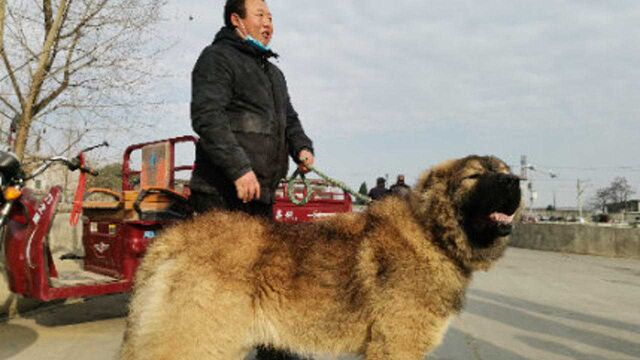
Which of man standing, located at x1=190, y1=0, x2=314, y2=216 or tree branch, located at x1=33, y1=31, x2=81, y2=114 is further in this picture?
tree branch, located at x1=33, y1=31, x2=81, y2=114

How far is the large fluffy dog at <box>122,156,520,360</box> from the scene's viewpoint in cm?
277

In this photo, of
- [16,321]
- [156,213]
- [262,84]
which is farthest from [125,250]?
[262,84]

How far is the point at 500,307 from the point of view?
8164mm

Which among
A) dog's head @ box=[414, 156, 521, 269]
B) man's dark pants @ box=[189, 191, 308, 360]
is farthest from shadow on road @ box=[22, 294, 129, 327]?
dog's head @ box=[414, 156, 521, 269]

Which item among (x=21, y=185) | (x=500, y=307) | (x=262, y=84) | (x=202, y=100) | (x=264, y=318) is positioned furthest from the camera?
(x=500, y=307)

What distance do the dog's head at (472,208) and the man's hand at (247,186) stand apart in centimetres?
95

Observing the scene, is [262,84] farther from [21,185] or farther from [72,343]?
[72,343]

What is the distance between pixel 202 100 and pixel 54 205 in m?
2.95

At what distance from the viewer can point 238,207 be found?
350 centimetres

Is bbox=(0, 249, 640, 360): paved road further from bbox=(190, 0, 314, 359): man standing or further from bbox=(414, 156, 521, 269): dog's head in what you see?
bbox=(190, 0, 314, 359): man standing

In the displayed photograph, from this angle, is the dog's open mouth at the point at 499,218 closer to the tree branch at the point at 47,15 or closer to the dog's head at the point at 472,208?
the dog's head at the point at 472,208

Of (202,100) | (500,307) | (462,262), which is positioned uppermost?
(202,100)

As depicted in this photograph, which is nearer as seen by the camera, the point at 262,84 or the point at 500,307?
the point at 262,84

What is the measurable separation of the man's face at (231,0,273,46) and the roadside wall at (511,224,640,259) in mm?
13152
